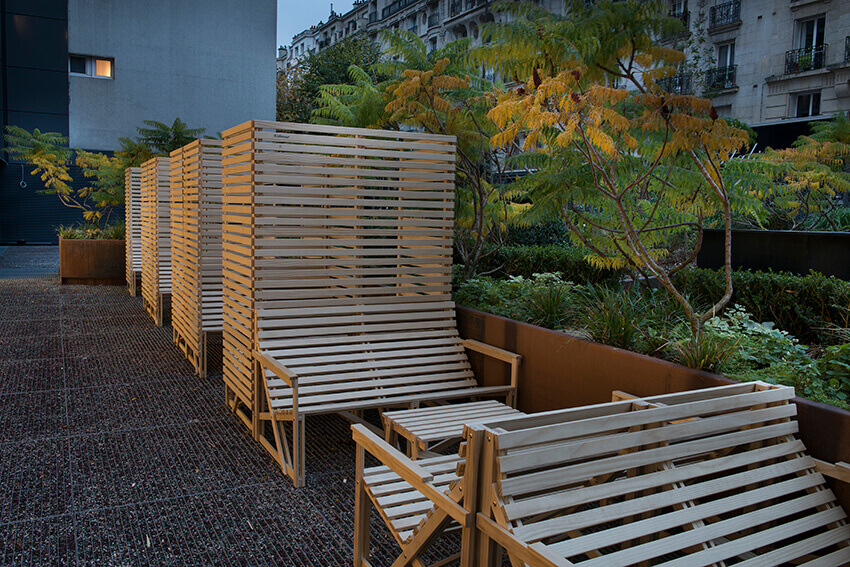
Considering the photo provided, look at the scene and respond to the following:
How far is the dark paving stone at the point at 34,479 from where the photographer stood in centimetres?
446

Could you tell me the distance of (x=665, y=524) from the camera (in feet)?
9.14

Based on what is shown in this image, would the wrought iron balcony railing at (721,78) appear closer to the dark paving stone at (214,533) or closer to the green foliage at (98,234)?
the green foliage at (98,234)

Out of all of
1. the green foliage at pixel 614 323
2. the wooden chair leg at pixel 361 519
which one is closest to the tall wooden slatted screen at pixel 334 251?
the green foliage at pixel 614 323

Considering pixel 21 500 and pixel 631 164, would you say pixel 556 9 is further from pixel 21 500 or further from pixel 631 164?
pixel 21 500

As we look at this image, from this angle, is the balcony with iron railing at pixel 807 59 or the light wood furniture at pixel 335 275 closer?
the light wood furniture at pixel 335 275

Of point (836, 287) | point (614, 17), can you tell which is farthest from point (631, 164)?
point (836, 287)

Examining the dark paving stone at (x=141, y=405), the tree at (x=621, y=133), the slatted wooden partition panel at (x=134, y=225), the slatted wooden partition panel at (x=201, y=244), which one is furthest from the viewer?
the slatted wooden partition panel at (x=134, y=225)

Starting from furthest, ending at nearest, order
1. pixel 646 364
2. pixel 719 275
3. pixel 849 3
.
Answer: pixel 849 3, pixel 719 275, pixel 646 364

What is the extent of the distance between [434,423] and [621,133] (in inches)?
118

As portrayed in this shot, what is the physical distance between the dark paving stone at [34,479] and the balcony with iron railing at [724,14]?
29281mm

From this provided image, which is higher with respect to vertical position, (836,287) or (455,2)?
(455,2)

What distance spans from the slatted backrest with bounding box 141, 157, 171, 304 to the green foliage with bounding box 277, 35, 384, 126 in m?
14.8

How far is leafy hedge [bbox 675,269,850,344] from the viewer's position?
5.64 m

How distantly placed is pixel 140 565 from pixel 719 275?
225 inches
